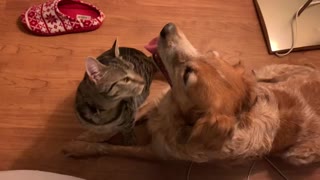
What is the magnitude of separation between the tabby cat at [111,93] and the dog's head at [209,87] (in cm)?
21

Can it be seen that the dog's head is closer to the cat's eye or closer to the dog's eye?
the dog's eye

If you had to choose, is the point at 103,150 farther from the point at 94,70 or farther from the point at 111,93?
the point at 94,70

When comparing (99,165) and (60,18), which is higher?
(60,18)

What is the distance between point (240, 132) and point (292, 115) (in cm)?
31

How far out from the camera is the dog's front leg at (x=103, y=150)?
6.12 feet

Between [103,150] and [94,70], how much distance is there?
0.63m

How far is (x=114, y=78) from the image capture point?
1476 mm

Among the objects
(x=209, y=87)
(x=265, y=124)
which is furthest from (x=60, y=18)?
(x=265, y=124)

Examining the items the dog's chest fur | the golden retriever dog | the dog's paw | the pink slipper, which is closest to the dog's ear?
the golden retriever dog

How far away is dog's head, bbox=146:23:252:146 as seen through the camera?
1354 mm

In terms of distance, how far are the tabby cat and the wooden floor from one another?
186mm

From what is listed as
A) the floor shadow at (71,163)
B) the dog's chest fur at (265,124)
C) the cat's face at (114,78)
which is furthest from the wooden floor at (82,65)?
the cat's face at (114,78)

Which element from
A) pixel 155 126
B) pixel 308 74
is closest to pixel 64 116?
pixel 155 126

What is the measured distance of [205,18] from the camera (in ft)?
7.72
